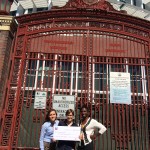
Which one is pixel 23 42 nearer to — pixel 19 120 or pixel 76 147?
pixel 19 120

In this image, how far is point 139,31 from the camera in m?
A: 6.09

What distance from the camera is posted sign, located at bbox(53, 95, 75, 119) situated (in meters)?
5.23

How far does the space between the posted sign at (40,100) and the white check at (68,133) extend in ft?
5.15

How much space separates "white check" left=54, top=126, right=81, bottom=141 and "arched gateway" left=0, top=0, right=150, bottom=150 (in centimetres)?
151

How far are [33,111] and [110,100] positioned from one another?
194cm

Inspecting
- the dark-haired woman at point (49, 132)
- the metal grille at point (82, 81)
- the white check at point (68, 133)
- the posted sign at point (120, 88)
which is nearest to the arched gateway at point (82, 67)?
the metal grille at point (82, 81)

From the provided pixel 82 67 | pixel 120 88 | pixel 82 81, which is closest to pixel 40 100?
pixel 82 81

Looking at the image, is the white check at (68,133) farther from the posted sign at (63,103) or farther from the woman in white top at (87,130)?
the posted sign at (63,103)

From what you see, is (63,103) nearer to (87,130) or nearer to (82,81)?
(82,81)

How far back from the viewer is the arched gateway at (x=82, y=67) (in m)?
5.28

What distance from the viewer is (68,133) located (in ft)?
12.4

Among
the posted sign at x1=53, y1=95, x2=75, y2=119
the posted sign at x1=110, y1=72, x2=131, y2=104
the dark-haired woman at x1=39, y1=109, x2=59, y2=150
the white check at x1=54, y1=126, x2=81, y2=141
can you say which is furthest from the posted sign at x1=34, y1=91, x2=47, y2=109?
the posted sign at x1=110, y1=72, x2=131, y2=104

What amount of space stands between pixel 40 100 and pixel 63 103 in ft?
1.89

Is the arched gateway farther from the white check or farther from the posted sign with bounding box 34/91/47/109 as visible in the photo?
the white check
